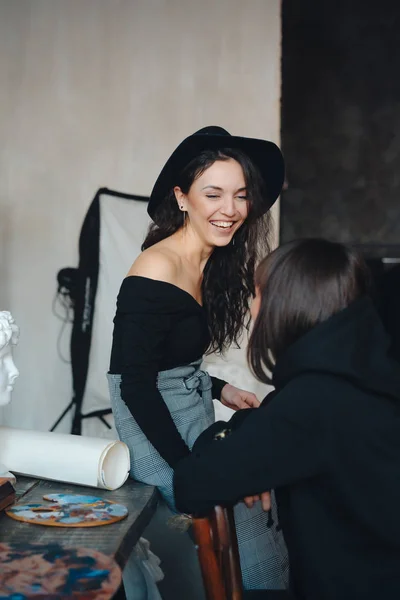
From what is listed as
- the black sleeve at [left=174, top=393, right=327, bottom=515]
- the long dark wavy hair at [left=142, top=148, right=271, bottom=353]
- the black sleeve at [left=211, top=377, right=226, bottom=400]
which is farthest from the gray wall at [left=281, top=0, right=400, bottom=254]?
the black sleeve at [left=174, top=393, right=327, bottom=515]

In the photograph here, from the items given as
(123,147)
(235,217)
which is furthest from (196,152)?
(123,147)

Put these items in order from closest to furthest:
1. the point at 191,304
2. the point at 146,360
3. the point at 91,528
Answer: the point at 91,528, the point at 146,360, the point at 191,304

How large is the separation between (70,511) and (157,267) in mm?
690

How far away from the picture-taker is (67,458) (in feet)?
5.39

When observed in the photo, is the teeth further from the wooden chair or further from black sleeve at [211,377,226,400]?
the wooden chair

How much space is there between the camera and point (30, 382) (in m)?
4.11

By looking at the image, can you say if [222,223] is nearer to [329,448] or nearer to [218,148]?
[218,148]

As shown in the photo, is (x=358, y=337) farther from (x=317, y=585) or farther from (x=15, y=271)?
(x=15, y=271)

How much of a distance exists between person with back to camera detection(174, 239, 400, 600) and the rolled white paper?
343 millimetres

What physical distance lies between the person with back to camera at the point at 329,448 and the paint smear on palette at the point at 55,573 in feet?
0.85

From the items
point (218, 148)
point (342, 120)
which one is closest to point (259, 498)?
point (218, 148)

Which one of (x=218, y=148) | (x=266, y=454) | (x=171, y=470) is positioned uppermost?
(x=218, y=148)

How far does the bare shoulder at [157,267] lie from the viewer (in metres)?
1.88

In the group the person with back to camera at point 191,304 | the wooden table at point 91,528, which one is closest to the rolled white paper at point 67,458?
the wooden table at point 91,528
